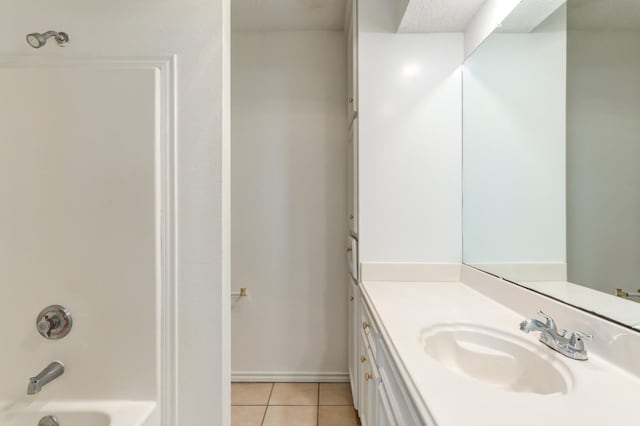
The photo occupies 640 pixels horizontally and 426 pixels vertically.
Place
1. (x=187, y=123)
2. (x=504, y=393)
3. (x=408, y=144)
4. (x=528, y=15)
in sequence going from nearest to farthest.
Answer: (x=504, y=393), (x=187, y=123), (x=528, y=15), (x=408, y=144)

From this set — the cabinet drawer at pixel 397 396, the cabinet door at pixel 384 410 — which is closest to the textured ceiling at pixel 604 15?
the cabinet drawer at pixel 397 396

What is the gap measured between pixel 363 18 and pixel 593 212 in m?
1.43

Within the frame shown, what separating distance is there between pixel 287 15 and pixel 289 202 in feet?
4.16

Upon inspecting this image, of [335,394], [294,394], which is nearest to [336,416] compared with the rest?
[335,394]

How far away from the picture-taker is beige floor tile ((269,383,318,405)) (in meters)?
1.91

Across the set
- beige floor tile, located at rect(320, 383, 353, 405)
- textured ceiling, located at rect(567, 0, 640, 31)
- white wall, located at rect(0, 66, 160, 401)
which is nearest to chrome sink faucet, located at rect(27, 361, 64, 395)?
white wall, located at rect(0, 66, 160, 401)

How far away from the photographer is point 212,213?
40.4 inches

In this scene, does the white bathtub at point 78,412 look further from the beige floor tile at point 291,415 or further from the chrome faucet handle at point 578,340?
the chrome faucet handle at point 578,340

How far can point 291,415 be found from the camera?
1.79 m

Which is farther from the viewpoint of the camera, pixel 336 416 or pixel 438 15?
pixel 336 416

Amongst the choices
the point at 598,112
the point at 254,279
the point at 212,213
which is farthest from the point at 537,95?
the point at 254,279

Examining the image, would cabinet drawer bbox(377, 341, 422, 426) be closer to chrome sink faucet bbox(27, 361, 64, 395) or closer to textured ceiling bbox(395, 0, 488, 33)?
chrome sink faucet bbox(27, 361, 64, 395)

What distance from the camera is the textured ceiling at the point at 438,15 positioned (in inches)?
54.5

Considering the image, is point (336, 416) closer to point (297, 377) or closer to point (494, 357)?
point (297, 377)
